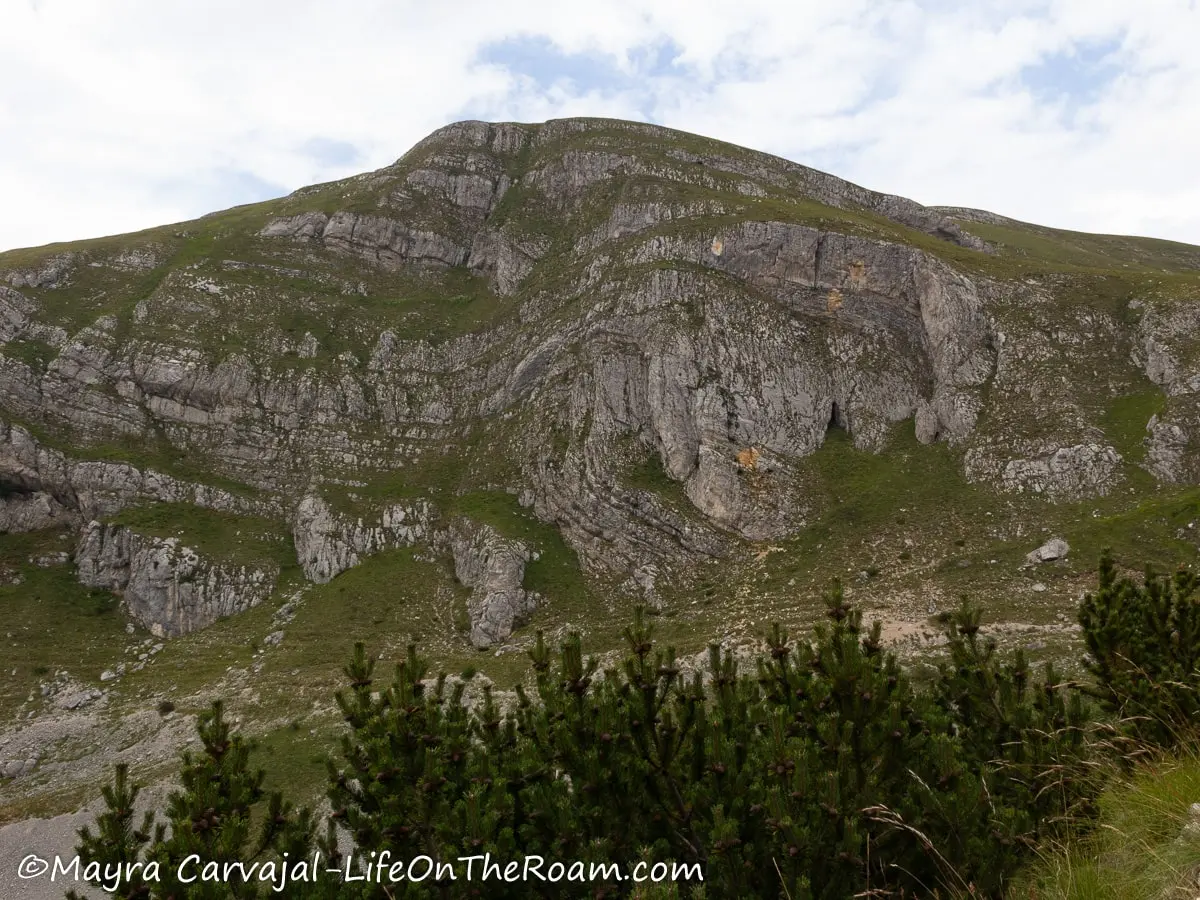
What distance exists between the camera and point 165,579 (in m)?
55.0

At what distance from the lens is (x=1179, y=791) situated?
599 cm

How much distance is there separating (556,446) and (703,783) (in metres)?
56.5

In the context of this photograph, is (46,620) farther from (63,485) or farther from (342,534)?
(342,534)

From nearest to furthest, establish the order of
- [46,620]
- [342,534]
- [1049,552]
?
1. [1049,552]
2. [46,620]
3. [342,534]

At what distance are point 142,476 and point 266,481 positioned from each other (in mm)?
10876

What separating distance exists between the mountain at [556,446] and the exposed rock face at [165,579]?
33cm

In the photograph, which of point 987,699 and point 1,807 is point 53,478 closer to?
point 1,807

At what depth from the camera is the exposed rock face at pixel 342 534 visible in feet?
194

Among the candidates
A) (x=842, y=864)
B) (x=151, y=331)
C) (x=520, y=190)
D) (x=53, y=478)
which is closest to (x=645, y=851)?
(x=842, y=864)

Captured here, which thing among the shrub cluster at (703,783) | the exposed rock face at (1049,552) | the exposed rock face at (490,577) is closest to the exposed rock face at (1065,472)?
the exposed rock face at (1049,552)

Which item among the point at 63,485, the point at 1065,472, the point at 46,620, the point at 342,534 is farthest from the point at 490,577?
the point at 1065,472

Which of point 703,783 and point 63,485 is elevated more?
point 63,485

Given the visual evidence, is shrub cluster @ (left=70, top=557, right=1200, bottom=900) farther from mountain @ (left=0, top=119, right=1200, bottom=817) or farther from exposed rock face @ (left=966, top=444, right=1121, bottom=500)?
exposed rock face @ (left=966, top=444, right=1121, bottom=500)

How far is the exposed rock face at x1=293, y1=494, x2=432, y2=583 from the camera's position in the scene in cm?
5925
